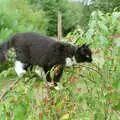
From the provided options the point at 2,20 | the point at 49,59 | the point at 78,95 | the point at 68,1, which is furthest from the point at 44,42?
the point at 68,1

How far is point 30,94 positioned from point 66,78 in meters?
0.40

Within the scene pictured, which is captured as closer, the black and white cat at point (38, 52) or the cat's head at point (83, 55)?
the cat's head at point (83, 55)

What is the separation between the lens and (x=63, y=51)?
3518mm

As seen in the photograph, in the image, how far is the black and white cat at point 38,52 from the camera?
3.45 metres

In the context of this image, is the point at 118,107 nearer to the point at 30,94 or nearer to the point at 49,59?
the point at 30,94

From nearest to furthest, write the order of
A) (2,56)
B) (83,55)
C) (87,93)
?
(87,93)
(83,55)
(2,56)

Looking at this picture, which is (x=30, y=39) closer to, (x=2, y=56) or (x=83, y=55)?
(x=2, y=56)

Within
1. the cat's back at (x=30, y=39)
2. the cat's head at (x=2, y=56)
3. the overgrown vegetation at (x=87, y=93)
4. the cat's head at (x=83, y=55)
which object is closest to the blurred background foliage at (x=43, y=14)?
the cat's back at (x=30, y=39)

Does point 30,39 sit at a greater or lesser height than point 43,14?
greater

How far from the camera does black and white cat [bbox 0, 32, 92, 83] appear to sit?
136 inches

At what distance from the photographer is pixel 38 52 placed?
3.71 m

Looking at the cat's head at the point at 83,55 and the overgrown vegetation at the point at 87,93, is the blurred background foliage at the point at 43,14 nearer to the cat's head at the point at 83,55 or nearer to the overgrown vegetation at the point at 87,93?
the cat's head at the point at 83,55

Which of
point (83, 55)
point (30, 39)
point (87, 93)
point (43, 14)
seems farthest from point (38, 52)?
point (43, 14)

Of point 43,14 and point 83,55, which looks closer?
point 83,55
